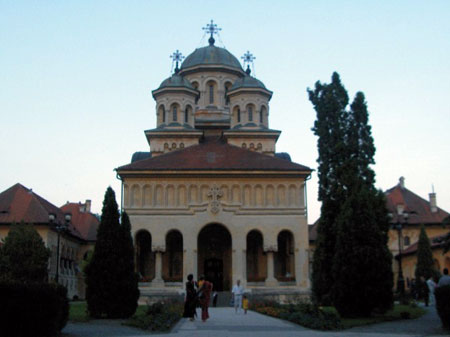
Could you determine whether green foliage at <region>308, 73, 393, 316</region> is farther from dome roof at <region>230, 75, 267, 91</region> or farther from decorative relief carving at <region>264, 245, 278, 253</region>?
dome roof at <region>230, 75, 267, 91</region>

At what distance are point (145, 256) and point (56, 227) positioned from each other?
24.9 feet

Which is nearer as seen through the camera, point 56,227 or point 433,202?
point 56,227

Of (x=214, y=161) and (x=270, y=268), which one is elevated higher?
(x=214, y=161)

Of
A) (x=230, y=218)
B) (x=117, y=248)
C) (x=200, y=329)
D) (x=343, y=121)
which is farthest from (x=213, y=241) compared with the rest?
(x=200, y=329)

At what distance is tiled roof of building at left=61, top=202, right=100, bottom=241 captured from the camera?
6102cm

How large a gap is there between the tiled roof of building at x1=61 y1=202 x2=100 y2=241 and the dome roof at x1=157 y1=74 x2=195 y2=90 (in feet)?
58.6

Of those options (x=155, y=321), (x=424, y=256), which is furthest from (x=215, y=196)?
(x=155, y=321)

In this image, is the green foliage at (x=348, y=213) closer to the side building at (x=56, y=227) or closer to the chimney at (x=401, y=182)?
the side building at (x=56, y=227)

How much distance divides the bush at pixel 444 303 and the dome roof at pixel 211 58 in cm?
4452

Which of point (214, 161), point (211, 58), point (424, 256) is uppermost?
point (211, 58)

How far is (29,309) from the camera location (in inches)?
509

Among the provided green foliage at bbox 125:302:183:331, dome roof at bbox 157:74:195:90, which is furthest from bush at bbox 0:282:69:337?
dome roof at bbox 157:74:195:90

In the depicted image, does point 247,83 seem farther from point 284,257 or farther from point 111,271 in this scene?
point 111,271

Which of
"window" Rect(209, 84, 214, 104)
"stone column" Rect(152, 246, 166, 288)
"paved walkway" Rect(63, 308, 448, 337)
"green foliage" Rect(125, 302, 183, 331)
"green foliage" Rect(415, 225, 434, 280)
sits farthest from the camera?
"window" Rect(209, 84, 214, 104)
